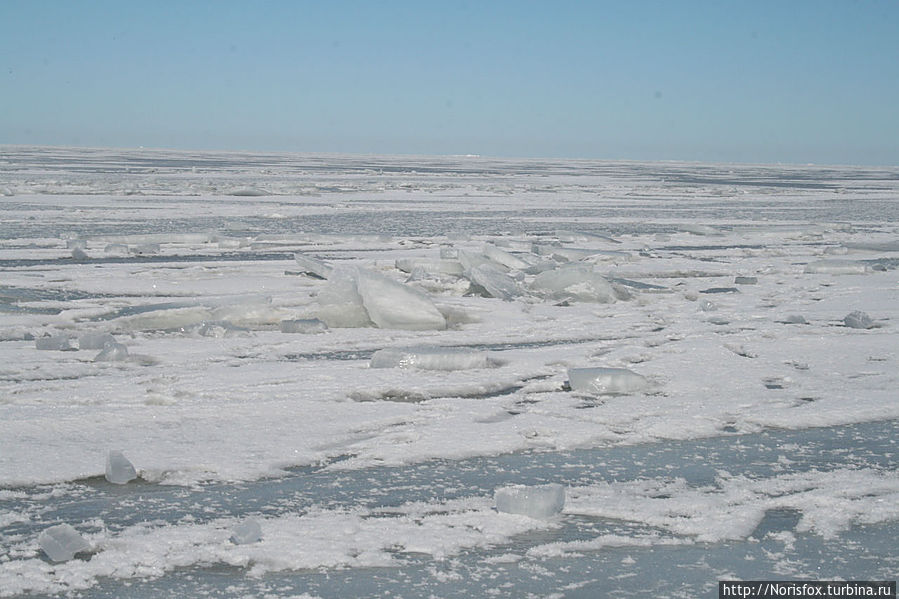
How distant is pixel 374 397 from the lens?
11.6ft

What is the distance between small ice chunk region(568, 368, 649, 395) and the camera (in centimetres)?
368

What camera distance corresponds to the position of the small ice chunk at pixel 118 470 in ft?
8.45

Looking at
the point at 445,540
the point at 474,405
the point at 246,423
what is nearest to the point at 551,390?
the point at 474,405

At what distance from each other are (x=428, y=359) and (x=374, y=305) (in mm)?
1082

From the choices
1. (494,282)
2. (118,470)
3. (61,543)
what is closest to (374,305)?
(494,282)

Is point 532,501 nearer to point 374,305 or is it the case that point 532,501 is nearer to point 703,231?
point 374,305

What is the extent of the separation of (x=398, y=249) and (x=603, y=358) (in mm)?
4501

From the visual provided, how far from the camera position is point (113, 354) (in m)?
3.98

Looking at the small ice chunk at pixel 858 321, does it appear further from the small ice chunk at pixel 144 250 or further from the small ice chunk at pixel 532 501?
the small ice chunk at pixel 144 250

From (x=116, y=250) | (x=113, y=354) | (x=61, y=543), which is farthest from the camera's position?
(x=116, y=250)

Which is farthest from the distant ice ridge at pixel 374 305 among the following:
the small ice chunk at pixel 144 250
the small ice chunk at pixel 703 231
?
the small ice chunk at pixel 703 231

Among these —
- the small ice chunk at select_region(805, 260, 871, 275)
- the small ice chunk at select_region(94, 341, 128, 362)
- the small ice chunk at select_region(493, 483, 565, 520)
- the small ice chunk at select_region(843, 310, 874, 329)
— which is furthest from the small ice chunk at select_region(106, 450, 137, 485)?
the small ice chunk at select_region(805, 260, 871, 275)

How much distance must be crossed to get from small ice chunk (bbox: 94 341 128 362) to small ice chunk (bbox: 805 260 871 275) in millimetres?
5399

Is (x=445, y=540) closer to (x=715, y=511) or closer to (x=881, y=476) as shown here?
(x=715, y=511)
